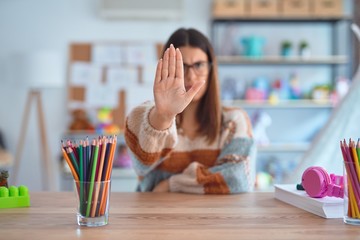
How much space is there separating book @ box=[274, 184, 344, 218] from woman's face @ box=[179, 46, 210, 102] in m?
0.58

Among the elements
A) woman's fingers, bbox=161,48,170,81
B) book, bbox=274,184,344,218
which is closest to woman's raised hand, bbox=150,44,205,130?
woman's fingers, bbox=161,48,170,81

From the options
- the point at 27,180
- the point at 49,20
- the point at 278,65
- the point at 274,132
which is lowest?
the point at 27,180

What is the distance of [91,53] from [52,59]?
0.50 meters

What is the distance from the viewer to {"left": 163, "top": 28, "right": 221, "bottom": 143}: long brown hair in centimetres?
198

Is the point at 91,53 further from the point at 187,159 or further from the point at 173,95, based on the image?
the point at 173,95

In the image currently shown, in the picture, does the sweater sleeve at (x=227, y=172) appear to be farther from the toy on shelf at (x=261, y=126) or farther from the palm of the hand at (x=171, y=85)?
the toy on shelf at (x=261, y=126)

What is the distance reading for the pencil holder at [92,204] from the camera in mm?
1122

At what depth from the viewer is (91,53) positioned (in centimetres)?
476

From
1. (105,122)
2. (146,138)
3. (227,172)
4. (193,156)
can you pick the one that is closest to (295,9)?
(105,122)

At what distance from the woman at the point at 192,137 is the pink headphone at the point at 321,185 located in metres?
0.36

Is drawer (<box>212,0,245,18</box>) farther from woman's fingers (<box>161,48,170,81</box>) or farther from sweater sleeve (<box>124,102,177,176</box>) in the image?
woman's fingers (<box>161,48,170,81</box>)

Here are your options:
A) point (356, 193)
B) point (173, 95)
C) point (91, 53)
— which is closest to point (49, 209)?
point (173, 95)

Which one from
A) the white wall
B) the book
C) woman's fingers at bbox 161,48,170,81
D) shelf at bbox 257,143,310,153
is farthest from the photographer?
the white wall

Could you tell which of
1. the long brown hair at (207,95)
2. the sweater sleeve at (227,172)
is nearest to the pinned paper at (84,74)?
the long brown hair at (207,95)
